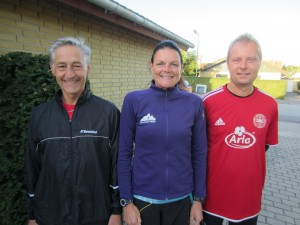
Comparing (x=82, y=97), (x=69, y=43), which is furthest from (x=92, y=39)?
(x=82, y=97)

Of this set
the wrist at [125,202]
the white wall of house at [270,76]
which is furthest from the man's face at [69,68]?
the white wall of house at [270,76]

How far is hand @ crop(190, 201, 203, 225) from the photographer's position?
1.98 meters

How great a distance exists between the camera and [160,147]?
1.86 meters

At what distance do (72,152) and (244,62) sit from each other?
1638 millimetres

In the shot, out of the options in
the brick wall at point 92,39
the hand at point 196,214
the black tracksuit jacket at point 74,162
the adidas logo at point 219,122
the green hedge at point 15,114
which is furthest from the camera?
the brick wall at point 92,39

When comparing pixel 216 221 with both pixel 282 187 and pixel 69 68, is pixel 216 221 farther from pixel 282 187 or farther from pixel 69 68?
pixel 282 187

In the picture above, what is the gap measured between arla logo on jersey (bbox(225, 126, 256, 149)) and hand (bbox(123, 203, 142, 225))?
0.99 metres

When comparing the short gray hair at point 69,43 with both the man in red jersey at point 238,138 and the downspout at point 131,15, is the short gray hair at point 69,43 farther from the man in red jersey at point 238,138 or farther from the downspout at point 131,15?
the downspout at point 131,15

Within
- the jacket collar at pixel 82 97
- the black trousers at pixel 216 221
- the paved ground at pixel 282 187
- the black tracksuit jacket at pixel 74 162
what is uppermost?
the jacket collar at pixel 82 97

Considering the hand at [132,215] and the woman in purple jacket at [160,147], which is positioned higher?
the woman in purple jacket at [160,147]

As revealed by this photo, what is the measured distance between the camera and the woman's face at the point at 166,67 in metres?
1.92

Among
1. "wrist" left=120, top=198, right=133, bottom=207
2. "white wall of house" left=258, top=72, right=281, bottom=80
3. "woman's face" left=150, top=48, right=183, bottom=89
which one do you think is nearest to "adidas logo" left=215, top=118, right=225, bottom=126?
"woman's face" left=150, top=48, right=183, bottom=89

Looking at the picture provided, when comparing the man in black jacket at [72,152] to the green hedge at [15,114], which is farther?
the green hedge at [15,114]

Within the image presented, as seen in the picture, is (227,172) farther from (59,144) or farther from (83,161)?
(59,144)
